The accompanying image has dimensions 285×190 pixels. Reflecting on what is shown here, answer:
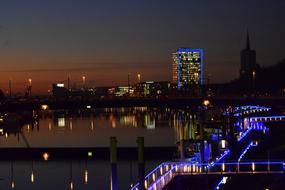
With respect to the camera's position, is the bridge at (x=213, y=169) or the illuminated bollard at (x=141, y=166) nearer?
the illuminated bollard at (x=141, y=166)

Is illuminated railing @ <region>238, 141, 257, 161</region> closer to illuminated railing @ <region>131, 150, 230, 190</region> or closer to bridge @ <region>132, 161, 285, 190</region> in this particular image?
illuminated railing @ <region>131, 150, 230, 190</region>

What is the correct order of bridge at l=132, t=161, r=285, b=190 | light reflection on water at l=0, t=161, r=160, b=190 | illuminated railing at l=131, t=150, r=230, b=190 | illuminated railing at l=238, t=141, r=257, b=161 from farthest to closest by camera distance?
1. illuminated railing at l=238, t=141, r=257, b=161
2. light reflection on water at l=0, t=161, r=160, b=190
3. bridge at l=132, t=161, r=285, b=190
4. illuminated railing at l=131, t=150, r=230, b=190

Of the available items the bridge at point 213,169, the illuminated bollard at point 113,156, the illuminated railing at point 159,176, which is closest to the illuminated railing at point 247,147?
the bridge at point 213,169

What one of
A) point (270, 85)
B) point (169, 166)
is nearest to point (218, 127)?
point (169, 166)

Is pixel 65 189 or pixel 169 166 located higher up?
pixel 169 166

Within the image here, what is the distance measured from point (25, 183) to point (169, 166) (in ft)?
48.8

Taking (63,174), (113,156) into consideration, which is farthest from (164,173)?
(63,174)

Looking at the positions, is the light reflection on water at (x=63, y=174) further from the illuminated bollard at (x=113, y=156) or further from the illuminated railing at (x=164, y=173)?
the illuminated bollard at (x=113, y=156)

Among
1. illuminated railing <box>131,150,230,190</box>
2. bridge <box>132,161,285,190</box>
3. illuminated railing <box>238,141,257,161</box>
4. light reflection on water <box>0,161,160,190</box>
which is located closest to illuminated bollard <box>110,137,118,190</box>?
illuminated railing <box>131,150,230,190</box>

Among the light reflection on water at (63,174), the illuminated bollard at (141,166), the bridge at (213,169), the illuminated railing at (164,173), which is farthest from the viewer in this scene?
the light reflection on water at (63,174)

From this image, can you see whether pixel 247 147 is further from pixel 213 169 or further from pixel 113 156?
pixel 113 156

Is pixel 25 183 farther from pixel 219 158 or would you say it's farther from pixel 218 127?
pixel 218 127

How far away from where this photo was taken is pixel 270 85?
117125mm

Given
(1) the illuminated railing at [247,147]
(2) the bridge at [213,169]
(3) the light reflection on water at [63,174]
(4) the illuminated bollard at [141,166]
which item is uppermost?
(4) the illuminated bollard at [141,166]
